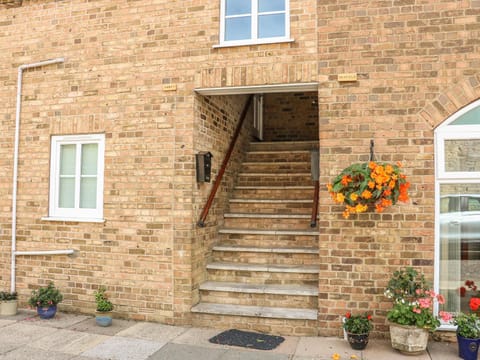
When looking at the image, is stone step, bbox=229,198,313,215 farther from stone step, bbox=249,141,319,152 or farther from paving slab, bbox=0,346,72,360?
paving slab, bbox=0,346,72,360

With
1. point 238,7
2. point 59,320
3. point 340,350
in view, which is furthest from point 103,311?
point 238,7

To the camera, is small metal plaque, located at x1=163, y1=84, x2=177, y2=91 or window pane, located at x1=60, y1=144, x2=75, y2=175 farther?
window pane, located at x1=60, y1=144, x2=75, y2=175

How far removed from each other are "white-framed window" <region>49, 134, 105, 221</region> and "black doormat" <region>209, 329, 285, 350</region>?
233 centimetres

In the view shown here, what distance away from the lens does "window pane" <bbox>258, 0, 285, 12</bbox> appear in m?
5.53

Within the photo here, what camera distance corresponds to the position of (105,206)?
5.88m

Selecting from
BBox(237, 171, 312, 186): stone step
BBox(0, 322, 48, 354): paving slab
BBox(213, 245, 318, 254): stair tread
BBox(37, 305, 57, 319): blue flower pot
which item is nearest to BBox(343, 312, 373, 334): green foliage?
BBox(213, 245, 318, 254): stair tread

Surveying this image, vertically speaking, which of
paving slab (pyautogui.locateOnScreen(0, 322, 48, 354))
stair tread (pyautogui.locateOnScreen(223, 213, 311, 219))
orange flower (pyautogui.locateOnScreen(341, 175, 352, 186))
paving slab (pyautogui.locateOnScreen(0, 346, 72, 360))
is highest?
orange flower (pyautogui.locateOnScreen(341, 175, 352, 186))

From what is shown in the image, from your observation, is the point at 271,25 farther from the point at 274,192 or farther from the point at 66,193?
the point at 66,193

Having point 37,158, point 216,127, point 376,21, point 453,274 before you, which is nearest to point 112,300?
point 37,158

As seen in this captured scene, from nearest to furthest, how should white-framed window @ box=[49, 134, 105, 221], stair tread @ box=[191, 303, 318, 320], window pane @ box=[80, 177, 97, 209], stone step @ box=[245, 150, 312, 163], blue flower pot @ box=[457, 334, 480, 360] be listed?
blue flower pot @ box=[457, 334, 480, 360], stair tread @ box=[191, 303, 318, 320], white-framed window @ box=[49, 134, 105, 221], window pane @ box=[80, 177, 97, 209], stone step @ box=[245, 150, 312, 163]

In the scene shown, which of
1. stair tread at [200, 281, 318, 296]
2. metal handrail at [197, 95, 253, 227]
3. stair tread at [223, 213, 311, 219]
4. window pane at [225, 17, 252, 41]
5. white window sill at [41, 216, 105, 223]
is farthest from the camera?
stair tread at [223, 213, 311, 219]

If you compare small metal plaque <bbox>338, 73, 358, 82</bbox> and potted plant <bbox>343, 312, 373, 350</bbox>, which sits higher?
small metal plaque <bbox>338, 73, 358, 82</bbox>

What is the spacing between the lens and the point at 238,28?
5.60 metres

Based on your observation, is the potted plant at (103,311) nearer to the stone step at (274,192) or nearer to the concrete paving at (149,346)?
the concrete paving at (149,346)
